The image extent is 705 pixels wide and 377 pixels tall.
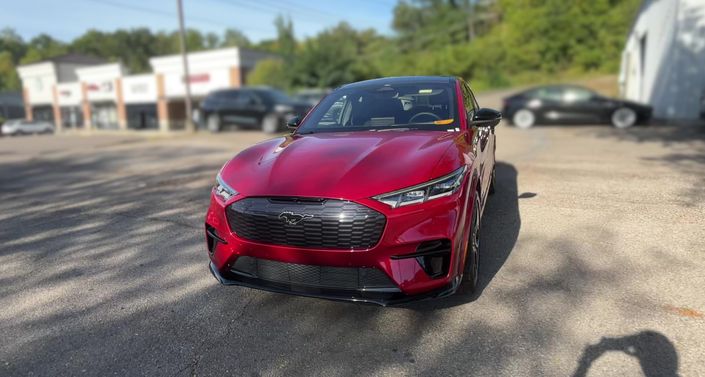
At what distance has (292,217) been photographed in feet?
9.17

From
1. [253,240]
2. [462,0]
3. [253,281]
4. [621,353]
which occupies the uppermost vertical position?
[462,0]

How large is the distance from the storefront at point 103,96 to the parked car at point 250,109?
28.4 metres

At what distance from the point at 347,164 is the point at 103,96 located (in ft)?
159

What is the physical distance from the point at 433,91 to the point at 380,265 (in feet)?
7.28

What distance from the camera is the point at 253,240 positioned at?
2.96m

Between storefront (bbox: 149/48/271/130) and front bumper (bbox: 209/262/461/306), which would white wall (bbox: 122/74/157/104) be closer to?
storefront (bbox: 149/48/271/130)

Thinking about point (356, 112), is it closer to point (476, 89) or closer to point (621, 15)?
point (476, 89)

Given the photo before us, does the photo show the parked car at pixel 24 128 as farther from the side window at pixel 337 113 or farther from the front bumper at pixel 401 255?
the front bumper at pixel 401 255

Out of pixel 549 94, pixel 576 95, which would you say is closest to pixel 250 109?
pixel 549 94

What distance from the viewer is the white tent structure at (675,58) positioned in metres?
13.5

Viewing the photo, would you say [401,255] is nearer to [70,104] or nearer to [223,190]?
[223,190]

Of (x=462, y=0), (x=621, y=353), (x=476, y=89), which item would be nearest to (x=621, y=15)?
(x=476, y=89)

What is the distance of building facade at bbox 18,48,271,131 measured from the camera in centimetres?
3431

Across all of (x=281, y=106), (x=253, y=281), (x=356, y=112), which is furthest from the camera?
(x=281, y=106)
